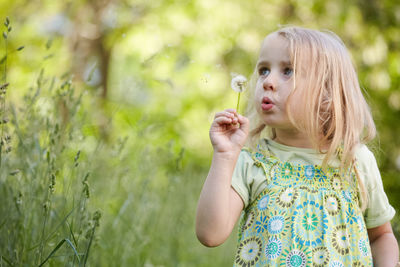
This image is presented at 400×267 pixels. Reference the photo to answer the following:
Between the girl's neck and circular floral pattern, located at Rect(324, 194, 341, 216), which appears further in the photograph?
the girl's neck

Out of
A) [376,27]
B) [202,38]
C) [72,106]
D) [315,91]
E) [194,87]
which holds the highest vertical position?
[315,91]

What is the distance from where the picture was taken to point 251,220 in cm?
153

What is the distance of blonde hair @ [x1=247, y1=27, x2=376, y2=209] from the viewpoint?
1560mm

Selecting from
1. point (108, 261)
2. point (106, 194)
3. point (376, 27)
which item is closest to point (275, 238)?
point (108, 261)

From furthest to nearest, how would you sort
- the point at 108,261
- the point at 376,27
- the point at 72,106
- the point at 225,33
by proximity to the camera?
the point at 225,33 < the point at 376,27 < the point at 108,261 < the point at 72,106

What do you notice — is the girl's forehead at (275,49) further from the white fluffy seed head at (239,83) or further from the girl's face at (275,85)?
the white fluffy seed head at (239,83)

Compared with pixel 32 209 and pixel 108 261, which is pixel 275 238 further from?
pixel 108 261

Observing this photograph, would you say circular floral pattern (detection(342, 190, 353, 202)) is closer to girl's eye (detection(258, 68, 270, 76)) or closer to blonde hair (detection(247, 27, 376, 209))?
blonde hair (detection(247, 27, 376, 209))

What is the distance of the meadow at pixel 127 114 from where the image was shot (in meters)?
1.58

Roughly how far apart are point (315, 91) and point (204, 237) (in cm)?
57

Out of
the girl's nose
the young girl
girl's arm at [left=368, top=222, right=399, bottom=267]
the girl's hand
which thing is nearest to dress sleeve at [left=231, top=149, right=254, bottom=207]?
the young girl

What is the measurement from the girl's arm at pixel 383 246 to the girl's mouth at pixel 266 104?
535 mm

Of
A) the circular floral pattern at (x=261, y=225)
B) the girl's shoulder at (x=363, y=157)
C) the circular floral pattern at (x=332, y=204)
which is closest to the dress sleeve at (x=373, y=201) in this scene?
the girl's shoulder at (x=363, y=157)

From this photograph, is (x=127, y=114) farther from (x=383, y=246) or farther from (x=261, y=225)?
(x=383, y=246)
